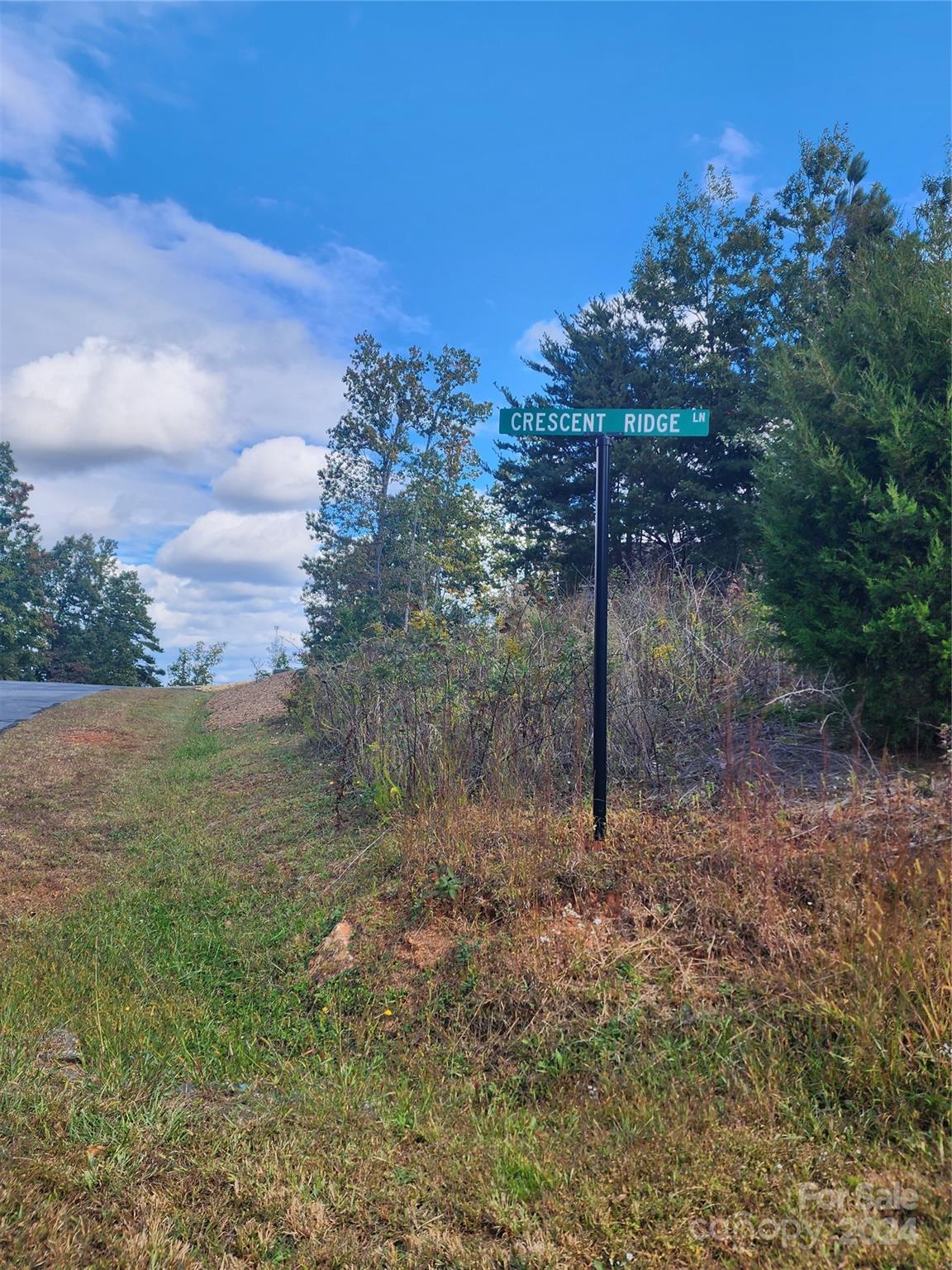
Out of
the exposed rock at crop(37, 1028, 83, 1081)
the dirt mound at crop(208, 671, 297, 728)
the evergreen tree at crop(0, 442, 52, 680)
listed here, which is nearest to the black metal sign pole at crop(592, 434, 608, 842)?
the exposed rock at crop(37, 1028, 83, 1081)

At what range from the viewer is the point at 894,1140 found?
2.62 metres

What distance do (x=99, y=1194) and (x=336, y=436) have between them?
73.9ft

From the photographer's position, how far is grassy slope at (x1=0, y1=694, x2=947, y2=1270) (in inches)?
92.0

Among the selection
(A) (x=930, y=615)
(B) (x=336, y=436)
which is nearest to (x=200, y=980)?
(A) (x=930, y=615)

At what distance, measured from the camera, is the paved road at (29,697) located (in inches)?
595

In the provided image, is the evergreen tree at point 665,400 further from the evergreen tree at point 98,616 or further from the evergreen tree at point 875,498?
the evergreen tree at point 98,616

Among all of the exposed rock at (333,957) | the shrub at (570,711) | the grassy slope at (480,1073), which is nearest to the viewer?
the grassy slope at (480,1073)

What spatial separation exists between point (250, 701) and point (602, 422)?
17.2 meters

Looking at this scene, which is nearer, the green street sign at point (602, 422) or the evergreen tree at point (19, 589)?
the green street sign at point (602, 422)

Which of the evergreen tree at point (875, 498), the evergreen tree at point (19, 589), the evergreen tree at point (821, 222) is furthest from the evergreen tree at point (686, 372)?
the evergreen tree at point (19, 589)

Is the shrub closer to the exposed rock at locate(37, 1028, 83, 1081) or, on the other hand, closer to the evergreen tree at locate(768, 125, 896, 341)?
the exposed rock at locate(37, 1028, 83, 1081)

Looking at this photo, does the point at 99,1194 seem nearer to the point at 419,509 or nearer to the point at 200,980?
the point at 200,980

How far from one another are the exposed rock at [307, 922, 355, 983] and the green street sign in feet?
9.95

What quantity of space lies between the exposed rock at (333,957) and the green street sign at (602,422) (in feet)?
Answer: 9.95
